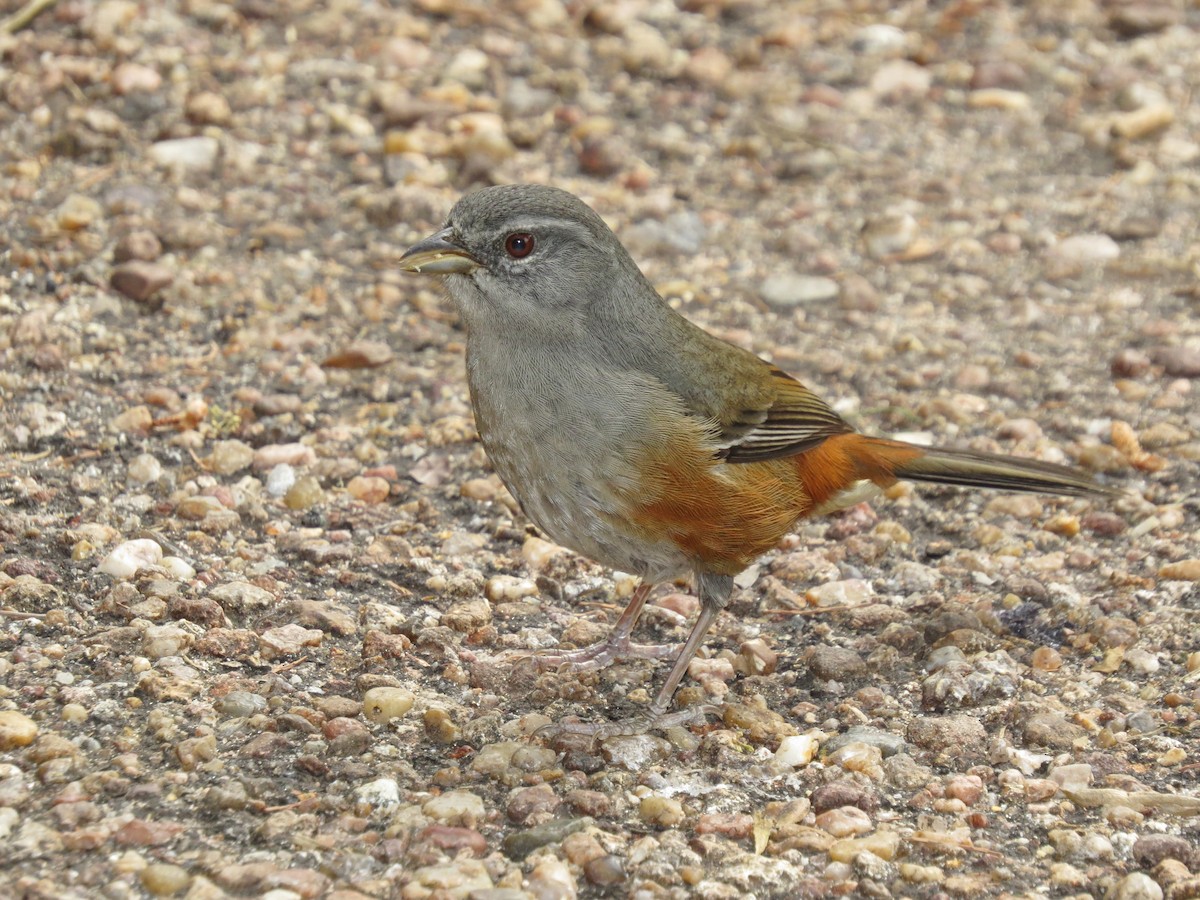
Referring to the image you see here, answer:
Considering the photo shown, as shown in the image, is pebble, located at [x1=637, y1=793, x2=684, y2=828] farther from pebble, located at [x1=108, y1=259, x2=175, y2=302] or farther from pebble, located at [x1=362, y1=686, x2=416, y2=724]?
pebble, located at [x1=108, y1=259, x2=175, y2=302]

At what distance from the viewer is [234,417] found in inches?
237

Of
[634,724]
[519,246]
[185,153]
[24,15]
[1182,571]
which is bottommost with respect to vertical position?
[634,724]

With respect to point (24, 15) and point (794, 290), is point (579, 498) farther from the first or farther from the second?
point (24, 15)

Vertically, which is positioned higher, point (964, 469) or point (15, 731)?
point (964, 469)

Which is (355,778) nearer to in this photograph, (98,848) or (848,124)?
(98,848)

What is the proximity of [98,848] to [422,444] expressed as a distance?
2801 millimetres

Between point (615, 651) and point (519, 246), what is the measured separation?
147 cm

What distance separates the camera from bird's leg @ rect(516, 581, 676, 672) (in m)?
5.01

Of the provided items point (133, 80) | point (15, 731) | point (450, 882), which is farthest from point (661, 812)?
point (133, 80)

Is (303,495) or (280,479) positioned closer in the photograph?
(303,495)

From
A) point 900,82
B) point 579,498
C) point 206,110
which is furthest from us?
point 900,82

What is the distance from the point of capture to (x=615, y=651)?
518 cm

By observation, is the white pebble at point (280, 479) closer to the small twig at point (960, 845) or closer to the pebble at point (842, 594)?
the pebble at point (842, 594)

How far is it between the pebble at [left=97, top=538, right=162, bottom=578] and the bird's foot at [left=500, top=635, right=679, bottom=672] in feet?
4.11
